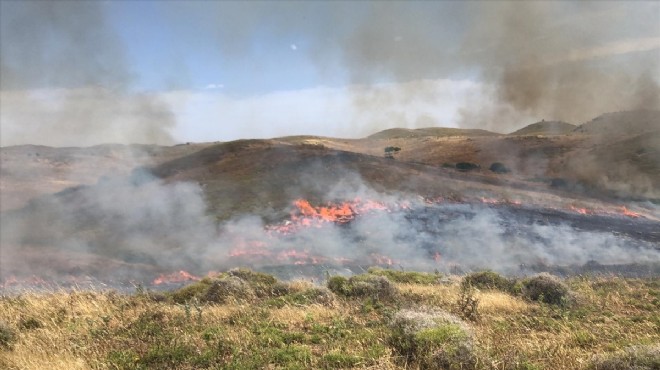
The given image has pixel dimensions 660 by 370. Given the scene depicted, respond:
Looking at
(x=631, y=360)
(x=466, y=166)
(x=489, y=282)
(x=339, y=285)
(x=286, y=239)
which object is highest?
(x=466, y=166)

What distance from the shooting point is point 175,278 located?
2142 cm

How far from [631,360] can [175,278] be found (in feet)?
63.5

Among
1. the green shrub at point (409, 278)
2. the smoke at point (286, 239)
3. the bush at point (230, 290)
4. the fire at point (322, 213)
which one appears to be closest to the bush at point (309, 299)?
the bush at point (230, 290)

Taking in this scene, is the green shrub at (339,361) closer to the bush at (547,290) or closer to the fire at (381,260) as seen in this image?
the bush at (547,290)

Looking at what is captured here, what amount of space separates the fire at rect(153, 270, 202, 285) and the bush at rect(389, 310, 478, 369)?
15.4 m

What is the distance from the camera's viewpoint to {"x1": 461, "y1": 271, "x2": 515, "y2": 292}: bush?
47.1 ft

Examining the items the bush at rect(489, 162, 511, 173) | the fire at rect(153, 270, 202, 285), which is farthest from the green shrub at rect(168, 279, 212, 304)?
the bush at rect(489, 162, 511, 173)

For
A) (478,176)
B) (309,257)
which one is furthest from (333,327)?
(478,176)

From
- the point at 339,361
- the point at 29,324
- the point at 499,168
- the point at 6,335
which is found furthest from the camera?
the point at 499,168

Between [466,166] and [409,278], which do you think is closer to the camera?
[409,278]

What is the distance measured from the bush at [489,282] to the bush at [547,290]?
3.85 feet

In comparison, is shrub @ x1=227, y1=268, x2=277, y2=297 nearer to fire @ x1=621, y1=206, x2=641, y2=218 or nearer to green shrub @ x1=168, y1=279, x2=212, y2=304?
green shrub @ x1=168, y1=279, x2=212, y2=304

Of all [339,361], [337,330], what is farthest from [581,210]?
[339,361]

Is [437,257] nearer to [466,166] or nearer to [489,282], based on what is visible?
[489,282]
